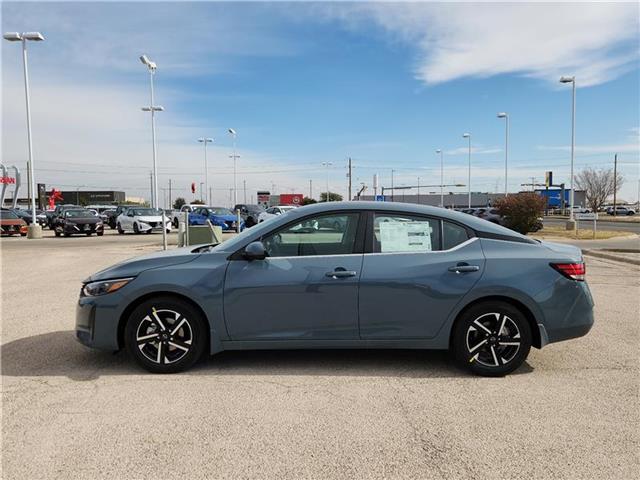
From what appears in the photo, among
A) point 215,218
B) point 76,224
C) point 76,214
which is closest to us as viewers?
point 76,224

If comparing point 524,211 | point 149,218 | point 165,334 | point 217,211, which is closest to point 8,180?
point 149,218

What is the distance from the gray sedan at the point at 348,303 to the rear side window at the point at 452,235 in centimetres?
8

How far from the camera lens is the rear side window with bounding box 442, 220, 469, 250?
4695 millimetres

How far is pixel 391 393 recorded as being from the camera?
419cm

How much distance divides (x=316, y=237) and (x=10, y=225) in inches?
1240

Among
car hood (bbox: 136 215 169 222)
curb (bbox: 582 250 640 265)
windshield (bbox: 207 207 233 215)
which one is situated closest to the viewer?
curb (bbox: 582 250 640 265)

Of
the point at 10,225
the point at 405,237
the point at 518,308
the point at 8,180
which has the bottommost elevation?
the point at 10,225

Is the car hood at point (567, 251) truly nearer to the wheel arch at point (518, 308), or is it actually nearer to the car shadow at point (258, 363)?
the wheel arch at point (518, 308)

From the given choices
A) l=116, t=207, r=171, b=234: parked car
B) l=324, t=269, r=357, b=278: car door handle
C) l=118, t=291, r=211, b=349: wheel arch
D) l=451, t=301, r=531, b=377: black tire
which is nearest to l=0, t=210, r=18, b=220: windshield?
l=116, t=207, r=171, b=234: parked car

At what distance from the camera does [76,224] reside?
28422 millimetres

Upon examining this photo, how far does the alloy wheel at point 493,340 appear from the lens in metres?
4.52

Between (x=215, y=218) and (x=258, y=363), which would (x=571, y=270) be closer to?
(x=258, y=363)

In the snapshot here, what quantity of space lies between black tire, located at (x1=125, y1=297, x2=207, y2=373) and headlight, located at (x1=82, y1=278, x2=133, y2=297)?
258 mm

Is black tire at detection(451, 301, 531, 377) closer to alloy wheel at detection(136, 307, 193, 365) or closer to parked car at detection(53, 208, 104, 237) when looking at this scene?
alloy wheel at detection(136, 307, 193, 365)
